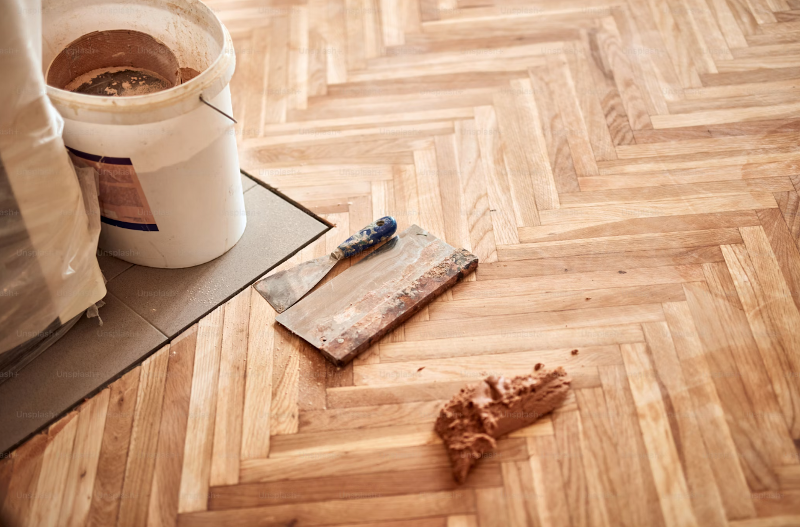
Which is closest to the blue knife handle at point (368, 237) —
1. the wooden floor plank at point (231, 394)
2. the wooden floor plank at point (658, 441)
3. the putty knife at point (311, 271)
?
the putty knife at point (311, 271)

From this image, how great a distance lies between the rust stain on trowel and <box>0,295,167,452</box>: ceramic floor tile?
0.40 m

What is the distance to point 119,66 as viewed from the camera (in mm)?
1976

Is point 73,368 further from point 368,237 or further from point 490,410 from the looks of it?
point 490,410

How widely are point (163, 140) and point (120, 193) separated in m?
0.21

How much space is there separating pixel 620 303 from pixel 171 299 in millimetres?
1214

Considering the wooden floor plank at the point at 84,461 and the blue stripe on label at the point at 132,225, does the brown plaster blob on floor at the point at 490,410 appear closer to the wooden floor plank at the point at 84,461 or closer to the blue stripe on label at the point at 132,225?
the wooden floor plank at the point at 84,461

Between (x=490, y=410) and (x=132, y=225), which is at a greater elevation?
(x=132, y=225)

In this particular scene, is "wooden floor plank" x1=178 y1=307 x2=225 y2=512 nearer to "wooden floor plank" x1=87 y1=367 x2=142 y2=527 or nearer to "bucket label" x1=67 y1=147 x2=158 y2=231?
"wooden floor plank" x1=87 y1=367 x2=142 y2=527

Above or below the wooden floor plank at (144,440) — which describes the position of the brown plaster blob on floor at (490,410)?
above

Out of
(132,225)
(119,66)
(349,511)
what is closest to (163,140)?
(132,225)

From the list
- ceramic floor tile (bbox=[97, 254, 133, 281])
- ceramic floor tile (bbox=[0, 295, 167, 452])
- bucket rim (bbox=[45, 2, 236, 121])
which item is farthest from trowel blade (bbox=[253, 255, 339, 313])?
bucket rim (bbox=[45, 2, 236, 121])

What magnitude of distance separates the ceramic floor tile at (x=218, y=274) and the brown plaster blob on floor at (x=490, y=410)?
0.71 m

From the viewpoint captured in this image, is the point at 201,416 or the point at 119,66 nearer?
the point at 201,416

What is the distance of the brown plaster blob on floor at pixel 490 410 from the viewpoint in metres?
1.59
